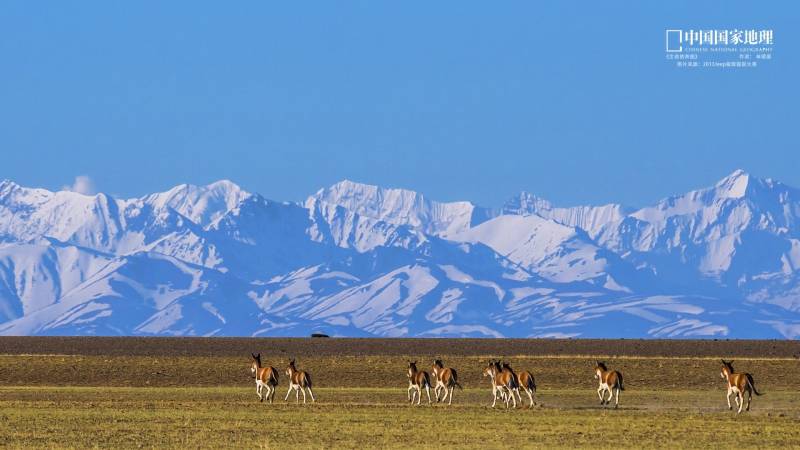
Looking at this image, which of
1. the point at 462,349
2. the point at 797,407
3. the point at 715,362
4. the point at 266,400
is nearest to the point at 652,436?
the point at 797,407

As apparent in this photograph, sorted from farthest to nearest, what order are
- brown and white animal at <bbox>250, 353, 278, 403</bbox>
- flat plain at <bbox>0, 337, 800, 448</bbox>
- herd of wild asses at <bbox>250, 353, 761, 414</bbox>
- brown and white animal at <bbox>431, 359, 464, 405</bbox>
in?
1. brown and white animal at <bbox>250, 353, 278, 403</bbox>
2. brown and white animal at <bbox>431, 359, 464, 405</bbox>
3. herd of wild asses at <bbox>250, 353, 761, 414</bbox>
4. flat plain at <bbox>0, 337, 800, 448</bbox>

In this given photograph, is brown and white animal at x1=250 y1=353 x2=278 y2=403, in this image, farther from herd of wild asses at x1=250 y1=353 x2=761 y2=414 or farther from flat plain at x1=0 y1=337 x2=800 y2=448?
flat plain at x1=0 y1=337 x2=800 y2=448

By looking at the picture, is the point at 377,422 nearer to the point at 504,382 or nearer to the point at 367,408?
the point at 367,408

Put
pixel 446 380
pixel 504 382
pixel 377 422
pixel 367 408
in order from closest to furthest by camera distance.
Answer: pixel 377 422 < pixel 367 408 < pixel 504 382 < pixel 446 380

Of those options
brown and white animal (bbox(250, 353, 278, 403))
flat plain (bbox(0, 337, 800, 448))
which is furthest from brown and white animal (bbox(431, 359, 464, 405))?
brown and white animal (bbox(250, 353, 278, 403))

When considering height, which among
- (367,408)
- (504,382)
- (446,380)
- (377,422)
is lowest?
(377,422)

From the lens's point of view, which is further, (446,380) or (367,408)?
(446,380)

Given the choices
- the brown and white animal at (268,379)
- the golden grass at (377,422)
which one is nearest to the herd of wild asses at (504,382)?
the brown and white animal at (268,379)

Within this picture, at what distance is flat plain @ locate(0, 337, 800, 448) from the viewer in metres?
43.2

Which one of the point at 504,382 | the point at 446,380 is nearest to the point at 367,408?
the point at 504,382

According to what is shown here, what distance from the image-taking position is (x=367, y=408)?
179 feet

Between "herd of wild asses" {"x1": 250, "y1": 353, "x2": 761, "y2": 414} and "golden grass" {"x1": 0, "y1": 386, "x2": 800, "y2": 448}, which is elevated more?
"herd of wild asses" {"x1": 250, "y1": 353, "x2": 761, "y2": 414}

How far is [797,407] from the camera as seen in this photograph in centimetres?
5744

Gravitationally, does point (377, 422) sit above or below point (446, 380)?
below
